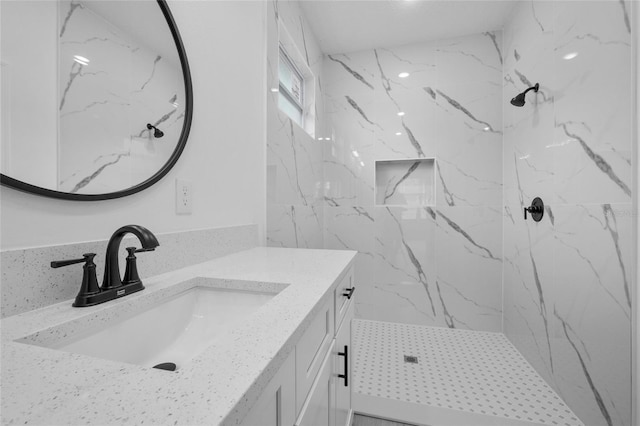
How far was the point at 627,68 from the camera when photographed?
41.6 inches

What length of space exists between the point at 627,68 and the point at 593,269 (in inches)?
32.9

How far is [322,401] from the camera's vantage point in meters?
0.74

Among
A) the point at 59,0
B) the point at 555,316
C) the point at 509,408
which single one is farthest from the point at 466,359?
the point at 59,0

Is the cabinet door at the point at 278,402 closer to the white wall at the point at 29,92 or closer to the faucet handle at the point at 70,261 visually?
the faucet handle at the point at 70,261

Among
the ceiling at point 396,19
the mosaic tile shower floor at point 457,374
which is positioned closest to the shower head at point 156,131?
the mosaic tile shower floor at point 457,374

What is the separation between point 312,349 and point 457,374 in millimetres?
1581

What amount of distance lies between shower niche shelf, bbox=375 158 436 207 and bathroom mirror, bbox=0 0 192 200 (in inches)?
79.3

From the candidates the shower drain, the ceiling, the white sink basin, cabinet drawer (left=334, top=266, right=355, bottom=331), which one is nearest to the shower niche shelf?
the ceiling

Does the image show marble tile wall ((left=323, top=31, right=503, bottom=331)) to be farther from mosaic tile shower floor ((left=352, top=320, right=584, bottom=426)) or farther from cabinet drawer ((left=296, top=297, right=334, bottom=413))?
cabinet drawer ((left=296, top=297, right=334, bottom=413))

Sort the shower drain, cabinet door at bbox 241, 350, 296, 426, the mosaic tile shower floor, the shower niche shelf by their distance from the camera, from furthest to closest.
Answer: the shower niche shelf
the shower drain
the mosaic tile shower floor
cabinet door at bbox 241, 350, 296, 426

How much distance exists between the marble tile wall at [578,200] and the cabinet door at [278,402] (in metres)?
1.38

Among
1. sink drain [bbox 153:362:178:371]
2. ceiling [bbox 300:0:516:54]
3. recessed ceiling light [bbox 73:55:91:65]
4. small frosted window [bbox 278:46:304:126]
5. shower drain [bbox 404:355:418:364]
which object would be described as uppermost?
ceiling [bbox 300:0:516:54]

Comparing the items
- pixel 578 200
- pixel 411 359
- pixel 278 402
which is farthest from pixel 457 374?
pixel 278 402

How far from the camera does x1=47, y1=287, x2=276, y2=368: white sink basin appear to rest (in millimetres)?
546
